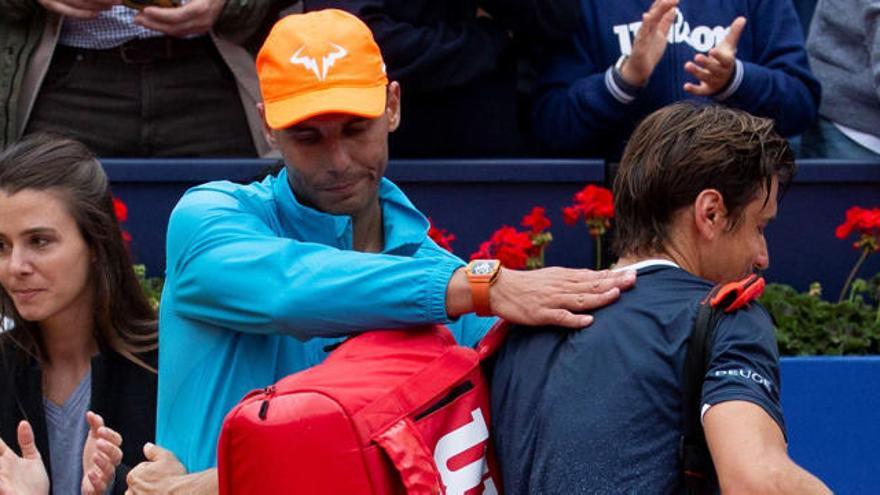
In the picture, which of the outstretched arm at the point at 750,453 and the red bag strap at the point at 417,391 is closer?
the outstretched arm at the point at 750,453

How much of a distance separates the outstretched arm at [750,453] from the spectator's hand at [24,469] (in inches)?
67.3

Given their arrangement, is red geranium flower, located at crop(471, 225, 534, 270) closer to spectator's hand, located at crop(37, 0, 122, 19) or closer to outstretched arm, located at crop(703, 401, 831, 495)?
spectator's hand, located at crop(37, 0, 122, 19)

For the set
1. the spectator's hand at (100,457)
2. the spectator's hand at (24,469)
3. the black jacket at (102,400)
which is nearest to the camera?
the spectator's hand at (100,457)

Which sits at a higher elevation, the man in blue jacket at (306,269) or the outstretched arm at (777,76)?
the man in blue jacket at (306,269)

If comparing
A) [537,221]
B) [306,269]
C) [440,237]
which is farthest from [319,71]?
[537,221]

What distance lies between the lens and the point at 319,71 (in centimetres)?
317

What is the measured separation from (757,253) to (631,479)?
500 millimetres

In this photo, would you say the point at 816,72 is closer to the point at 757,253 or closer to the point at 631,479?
the point at 757,253

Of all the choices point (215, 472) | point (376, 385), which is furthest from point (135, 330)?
point (376, 385)

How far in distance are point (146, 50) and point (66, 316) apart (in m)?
1.51

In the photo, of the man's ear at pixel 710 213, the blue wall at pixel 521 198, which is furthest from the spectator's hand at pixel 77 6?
the man's ear at pixel 710 213

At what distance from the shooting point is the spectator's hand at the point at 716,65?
5.31 metres

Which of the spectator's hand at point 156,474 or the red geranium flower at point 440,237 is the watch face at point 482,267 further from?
the red geranium flower at point 440,237

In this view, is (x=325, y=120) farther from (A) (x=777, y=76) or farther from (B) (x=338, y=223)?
(A) (x=777, y=76)
